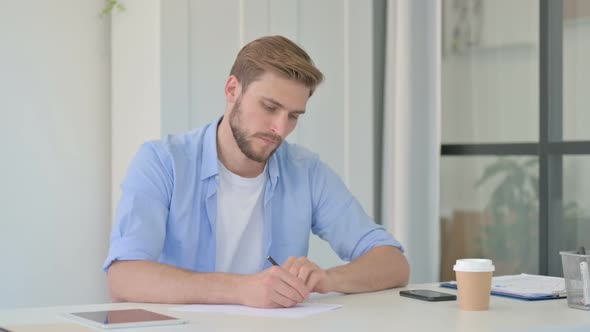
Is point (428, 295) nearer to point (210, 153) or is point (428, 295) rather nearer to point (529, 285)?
point (529, 285)

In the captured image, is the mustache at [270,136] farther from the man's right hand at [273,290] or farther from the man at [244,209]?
the man's right hand at [273,290]

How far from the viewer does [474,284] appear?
171cm

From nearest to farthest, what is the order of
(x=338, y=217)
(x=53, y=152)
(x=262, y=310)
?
(x=262, y=310) < (x=338, y=217) < (x=53, y=152)

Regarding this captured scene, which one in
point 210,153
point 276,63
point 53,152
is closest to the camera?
point 276,63

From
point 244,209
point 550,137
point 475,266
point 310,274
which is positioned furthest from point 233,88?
point 550,137

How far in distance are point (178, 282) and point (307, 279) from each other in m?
0.29

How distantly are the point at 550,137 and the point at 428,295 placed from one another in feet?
5.36

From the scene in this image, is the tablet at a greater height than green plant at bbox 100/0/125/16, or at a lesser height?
lesser

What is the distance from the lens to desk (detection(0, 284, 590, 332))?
148 cm

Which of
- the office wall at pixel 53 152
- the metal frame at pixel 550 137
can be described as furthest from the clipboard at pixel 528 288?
the office wall at pixel 53 152

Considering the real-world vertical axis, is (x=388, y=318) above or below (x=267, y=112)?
below

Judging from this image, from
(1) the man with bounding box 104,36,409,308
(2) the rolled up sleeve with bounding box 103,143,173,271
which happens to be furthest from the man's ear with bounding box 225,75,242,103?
(2) the rolled up sleeve with bounding box 103,143,173,271

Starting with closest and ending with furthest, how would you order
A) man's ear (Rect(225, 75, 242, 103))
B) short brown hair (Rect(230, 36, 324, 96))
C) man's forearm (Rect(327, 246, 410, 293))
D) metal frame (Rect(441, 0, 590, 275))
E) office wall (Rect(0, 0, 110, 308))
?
man's forearm (Rect(327, 246, 410, 293)) → short brown hair (Rect(230, 36, 324, 96)) → man's ear (Rect(225, 75, 242, 103)) → office wall (Rect(0, 0, 110, 308)) → metal frame (Rect(441, 0, 590, 275))

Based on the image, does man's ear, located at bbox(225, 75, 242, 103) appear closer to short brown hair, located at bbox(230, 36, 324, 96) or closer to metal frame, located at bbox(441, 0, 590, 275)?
short brown hair, located at bbox(230, 36, 324, 96)
